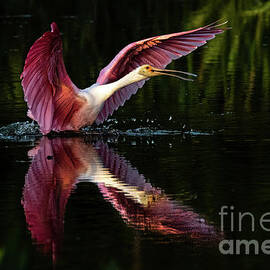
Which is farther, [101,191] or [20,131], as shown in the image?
[20,131]

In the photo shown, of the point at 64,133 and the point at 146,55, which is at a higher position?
the point at 146,55

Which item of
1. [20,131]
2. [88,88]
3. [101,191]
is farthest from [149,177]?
[20,131]

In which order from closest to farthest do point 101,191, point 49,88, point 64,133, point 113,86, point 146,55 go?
point 101,191
point 49,88
point 113,86
point 64,133
point 146,55

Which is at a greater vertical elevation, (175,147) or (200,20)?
(200,20)

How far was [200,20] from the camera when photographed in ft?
81.4

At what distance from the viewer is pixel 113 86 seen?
11.8 m

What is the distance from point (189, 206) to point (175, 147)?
2.87 m

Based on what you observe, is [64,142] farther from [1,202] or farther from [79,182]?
[1,202]

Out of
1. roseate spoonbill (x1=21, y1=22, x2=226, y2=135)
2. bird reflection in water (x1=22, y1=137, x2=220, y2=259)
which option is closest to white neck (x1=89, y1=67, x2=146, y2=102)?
roseate spoonbill (x1=21, y1=22, x2=226, y2=135)

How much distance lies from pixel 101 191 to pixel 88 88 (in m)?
3.78

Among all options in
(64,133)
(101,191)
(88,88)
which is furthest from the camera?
(64,133)

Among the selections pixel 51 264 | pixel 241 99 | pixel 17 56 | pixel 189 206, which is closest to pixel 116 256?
pixel 51 264

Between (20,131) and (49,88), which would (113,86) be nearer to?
(49,88)

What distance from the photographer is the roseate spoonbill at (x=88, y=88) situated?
11133 mm
